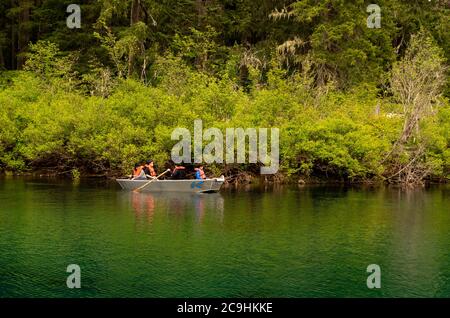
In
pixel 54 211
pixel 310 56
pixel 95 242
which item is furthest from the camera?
pixel 310 56

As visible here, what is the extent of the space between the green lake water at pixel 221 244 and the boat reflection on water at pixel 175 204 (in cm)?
7

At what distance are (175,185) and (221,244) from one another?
12640 mm

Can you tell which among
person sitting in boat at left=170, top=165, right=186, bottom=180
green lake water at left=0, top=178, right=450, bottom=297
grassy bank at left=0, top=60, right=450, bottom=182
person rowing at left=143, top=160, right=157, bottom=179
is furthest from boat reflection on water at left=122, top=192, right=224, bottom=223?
grassy bank at left=0, top=60, right=450, bottom=182

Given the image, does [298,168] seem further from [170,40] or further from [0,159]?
[170,40]

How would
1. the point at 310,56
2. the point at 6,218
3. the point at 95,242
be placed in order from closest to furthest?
the point at 95,242 < the point at 6,218 < the point at 310,56

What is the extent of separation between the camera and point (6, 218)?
79.2 ft

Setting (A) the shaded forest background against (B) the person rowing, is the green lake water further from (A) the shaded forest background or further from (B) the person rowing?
(A) the shaded forest background

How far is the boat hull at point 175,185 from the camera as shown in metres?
32.2

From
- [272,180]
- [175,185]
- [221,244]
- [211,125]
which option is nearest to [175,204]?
[175,185]

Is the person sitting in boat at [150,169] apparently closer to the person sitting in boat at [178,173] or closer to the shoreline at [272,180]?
the person sitting in boat at [178,173]

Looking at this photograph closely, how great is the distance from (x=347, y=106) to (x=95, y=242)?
22112 millimetres

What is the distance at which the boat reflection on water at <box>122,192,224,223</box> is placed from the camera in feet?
85.0

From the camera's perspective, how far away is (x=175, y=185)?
108 ft
